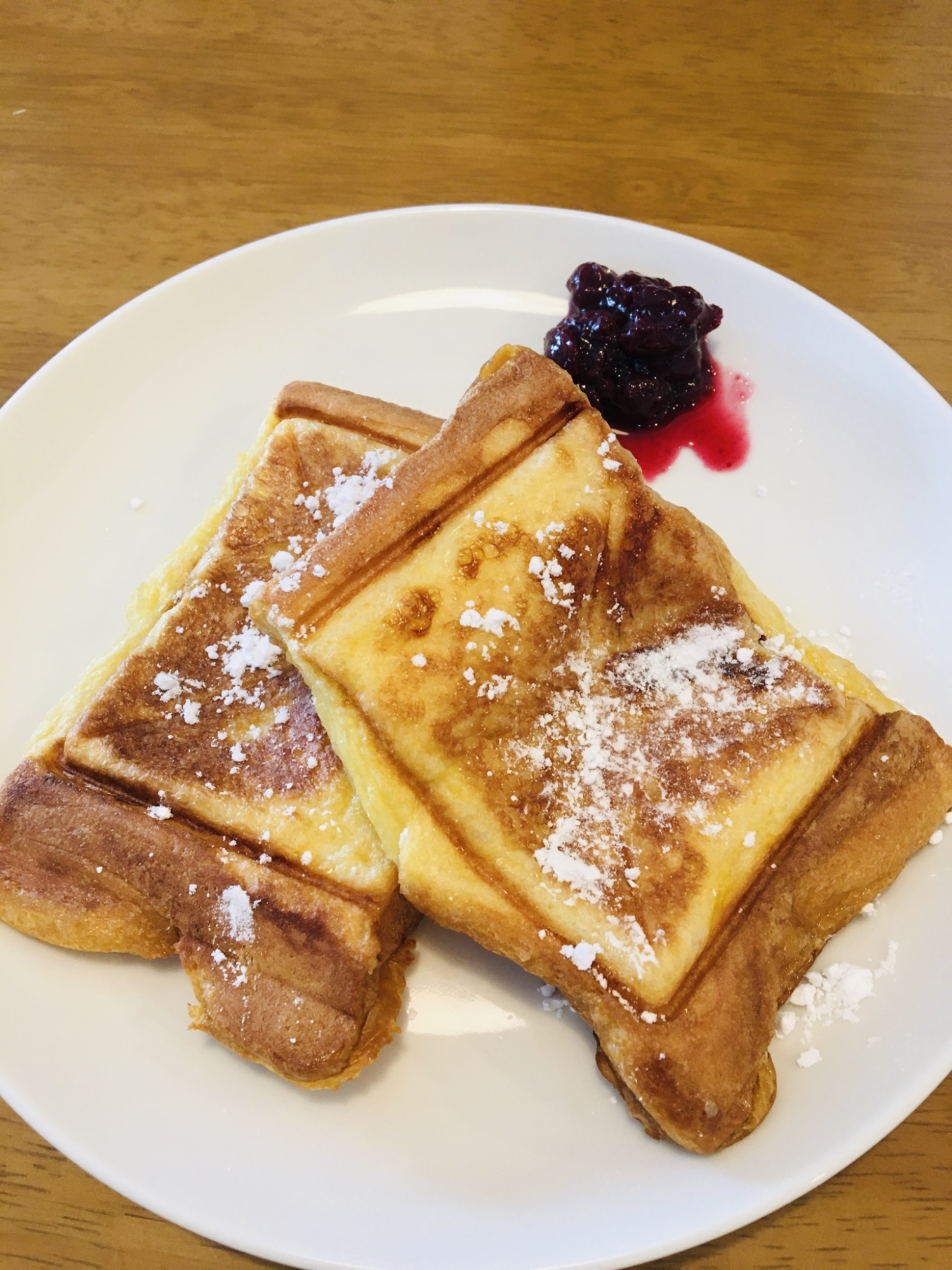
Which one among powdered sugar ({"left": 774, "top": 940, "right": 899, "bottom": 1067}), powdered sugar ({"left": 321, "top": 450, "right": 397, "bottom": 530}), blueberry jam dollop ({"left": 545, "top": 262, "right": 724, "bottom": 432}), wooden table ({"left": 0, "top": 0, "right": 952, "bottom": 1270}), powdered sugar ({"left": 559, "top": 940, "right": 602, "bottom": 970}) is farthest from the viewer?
wooden table ({"left": 0, "top": 0, "right": 952, "bottom": 1270})

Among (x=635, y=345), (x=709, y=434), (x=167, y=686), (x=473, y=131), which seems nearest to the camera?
(x=167, y=686)

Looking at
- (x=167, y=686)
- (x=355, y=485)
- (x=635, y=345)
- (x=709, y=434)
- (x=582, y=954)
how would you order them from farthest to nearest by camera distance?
1. (x=709, y=434)
2. (x=635, y=345)
3. (x=355, y=485)
4. (x=167, y=686)
5. (x=582, y=954)

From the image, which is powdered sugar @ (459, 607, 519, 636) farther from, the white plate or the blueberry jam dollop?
the blueberry jam dollop

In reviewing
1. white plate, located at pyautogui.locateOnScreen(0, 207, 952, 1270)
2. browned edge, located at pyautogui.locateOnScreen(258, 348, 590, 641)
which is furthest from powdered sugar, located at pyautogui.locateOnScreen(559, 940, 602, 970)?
browned edge, located at pyautogui.locateOnScreen(258, 348, 590, 641)

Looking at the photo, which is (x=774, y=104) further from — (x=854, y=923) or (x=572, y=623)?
(x=854, y=923)

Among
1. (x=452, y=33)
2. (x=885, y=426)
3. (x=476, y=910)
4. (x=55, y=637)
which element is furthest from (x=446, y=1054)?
(x=452, y=33)

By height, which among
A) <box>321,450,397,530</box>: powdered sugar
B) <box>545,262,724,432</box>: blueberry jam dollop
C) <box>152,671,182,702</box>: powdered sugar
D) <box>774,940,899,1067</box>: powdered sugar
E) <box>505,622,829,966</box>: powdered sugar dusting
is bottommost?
<box>774,940,899,1067</box>: powdered sugar

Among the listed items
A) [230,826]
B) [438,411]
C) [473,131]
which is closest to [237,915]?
[230,826]

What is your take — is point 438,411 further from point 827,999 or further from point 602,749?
point 827,999
